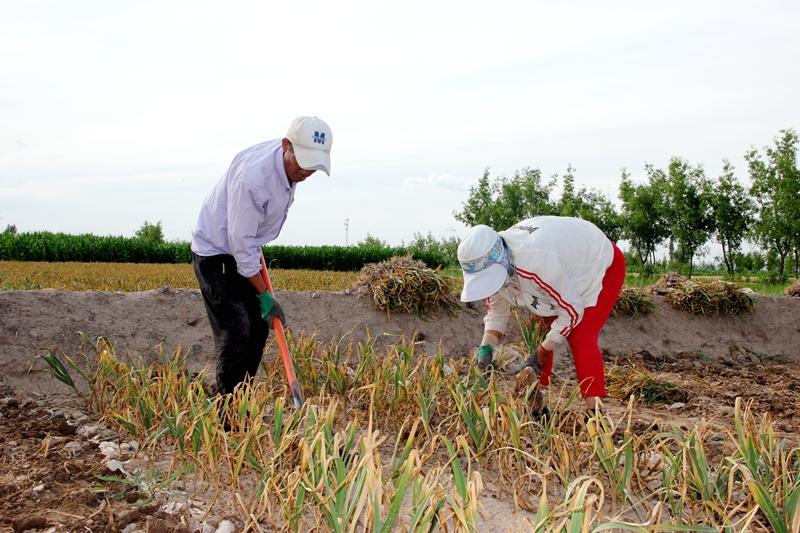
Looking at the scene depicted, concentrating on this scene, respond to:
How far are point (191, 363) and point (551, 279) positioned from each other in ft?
10.8

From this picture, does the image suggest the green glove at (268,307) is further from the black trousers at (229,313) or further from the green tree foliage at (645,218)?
the green tree foliage at (645,218)

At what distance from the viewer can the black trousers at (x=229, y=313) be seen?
367cm

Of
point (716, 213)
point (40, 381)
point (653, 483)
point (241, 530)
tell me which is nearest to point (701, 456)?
point (653, 483)

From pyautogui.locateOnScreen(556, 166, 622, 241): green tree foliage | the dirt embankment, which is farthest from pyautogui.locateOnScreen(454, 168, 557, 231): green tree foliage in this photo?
the dirt embankment

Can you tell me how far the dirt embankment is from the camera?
533 centimetres

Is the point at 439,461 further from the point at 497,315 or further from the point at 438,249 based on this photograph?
the point at 438,249

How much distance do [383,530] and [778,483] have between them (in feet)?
5.39

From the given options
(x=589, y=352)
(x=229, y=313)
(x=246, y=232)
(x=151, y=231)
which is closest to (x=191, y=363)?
(x=229, y=313)

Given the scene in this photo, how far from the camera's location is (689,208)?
67.7 feet

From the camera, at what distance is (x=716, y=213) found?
794 inches

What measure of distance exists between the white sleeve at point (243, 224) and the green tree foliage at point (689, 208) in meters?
19.0

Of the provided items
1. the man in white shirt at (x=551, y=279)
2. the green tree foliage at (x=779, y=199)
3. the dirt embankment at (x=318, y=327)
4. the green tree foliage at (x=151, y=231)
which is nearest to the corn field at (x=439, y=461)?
the man in white shirt at (x=551, y=279)

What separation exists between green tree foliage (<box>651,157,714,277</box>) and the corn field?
18.0 metres

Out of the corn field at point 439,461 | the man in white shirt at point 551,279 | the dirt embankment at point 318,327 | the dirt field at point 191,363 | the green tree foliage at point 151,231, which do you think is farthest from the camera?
the green tree foliage at point 151,231
